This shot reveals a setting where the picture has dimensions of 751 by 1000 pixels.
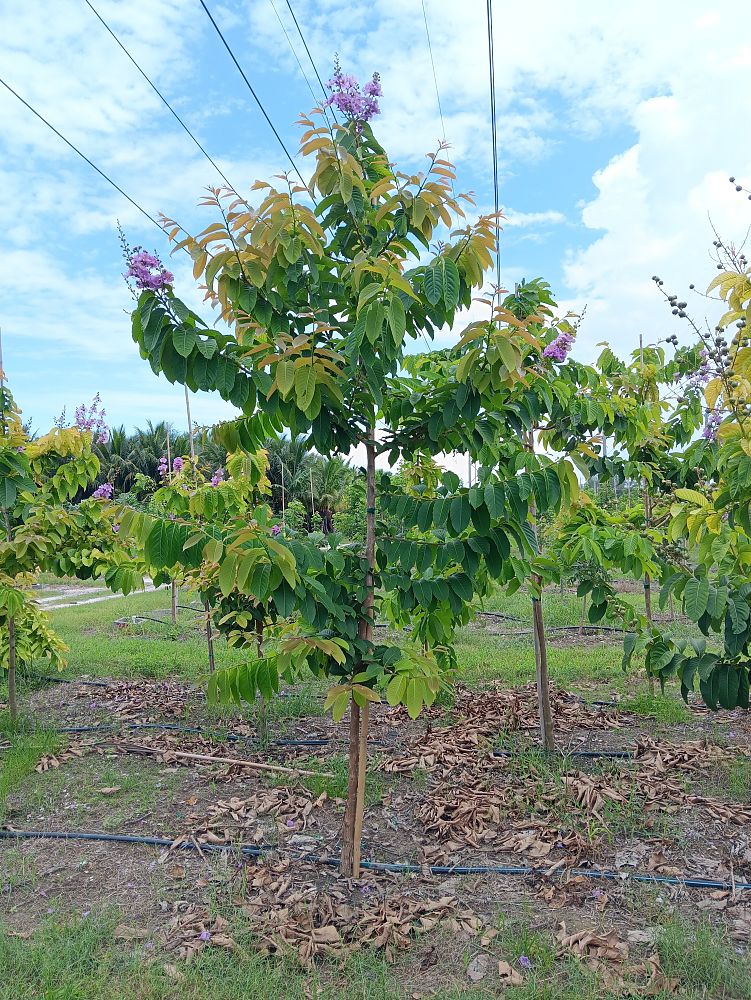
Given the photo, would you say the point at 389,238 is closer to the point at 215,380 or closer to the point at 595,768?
the point at 215,380

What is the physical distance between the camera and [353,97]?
275 centimetres

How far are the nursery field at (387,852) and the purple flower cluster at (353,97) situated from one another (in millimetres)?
2845

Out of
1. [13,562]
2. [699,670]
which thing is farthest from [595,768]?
[13,562]

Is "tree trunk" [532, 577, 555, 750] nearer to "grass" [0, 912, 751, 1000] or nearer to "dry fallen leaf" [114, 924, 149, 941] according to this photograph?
"grass" [0, 912, 751, 1000]

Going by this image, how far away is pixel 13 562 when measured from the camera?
15.9 feet

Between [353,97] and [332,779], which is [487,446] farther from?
[332,779]

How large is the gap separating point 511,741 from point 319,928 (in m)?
2.20

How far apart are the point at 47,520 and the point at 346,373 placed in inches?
126

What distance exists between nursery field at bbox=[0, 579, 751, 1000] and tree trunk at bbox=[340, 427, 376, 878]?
14 cm

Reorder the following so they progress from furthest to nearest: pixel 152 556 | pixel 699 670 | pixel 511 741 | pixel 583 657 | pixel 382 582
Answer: pixel 583 657
pixel 511 741
pixel 382 582
pixel 699 670
pixel 152 556

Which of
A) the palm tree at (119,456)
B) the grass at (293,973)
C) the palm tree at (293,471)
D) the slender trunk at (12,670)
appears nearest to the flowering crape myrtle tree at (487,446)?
the grass at (293,973)

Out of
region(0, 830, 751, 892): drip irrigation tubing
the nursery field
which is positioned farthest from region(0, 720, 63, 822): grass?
region(0, 830, 751, 892): drip irrigation tubing

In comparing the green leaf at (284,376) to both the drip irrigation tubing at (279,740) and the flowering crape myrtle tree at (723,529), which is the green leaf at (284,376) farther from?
the drip irrigation tubing at (279,740)

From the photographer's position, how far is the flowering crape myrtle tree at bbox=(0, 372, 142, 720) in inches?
178
